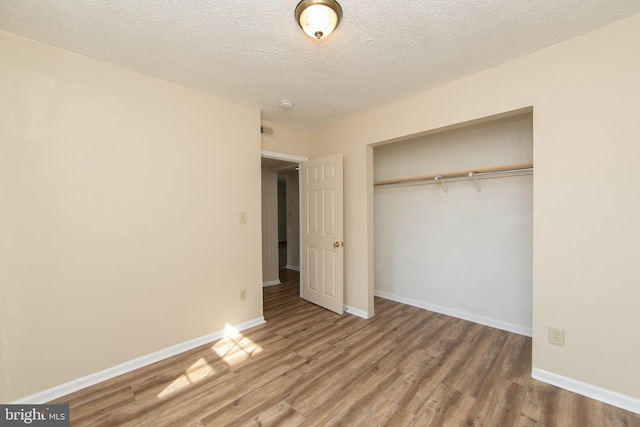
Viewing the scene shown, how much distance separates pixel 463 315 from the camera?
3078mm

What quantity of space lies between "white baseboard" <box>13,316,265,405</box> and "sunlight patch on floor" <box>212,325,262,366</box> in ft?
0.21

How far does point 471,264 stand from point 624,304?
54.1 inches

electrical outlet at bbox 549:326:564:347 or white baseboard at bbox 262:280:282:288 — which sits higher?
electrical outlet at bbox 549:326:564:347

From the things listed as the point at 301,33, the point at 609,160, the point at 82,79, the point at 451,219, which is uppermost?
the point at 301,33

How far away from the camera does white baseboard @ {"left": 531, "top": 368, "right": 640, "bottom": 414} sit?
5.36ft

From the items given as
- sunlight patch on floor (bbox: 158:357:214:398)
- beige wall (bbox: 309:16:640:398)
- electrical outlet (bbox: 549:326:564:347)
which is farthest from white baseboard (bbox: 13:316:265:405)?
beige wall (bbox: 309:16:640:398)

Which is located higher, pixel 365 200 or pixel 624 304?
pixel 365 200

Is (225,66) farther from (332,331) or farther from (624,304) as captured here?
(624,304)

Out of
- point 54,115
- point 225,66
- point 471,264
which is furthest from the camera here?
point 471,264

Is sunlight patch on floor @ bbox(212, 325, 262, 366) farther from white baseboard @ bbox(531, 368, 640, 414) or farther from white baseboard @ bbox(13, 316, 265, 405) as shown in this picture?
white baseboard @ bbox(531, 368, 640, 414)

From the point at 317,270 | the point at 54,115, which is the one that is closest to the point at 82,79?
the point at 54,115

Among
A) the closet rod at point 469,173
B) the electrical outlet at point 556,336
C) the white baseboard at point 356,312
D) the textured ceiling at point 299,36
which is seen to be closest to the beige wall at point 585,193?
the electrical outlet at point 556,336

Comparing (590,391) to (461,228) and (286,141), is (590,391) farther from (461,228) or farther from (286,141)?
(286,141)

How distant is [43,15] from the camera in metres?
1.53
